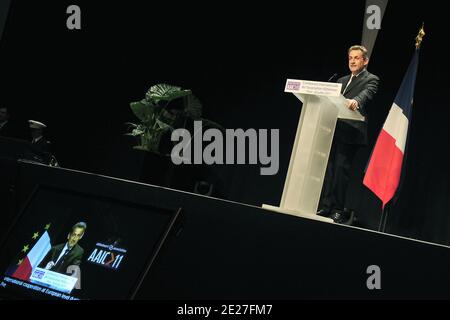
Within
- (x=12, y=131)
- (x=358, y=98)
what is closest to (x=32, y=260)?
(x=358, y=98)

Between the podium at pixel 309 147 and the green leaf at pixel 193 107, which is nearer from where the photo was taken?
the podium at pixel 309 147

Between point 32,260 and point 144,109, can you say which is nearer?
point 32,260

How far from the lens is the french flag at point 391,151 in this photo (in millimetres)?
4141

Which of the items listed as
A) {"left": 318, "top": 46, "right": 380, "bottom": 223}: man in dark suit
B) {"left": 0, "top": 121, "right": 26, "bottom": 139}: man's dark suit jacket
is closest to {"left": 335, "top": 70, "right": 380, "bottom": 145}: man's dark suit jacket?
{"left": 318, "top": 46, "right": 380, "bottom": 223}: man in dark suit

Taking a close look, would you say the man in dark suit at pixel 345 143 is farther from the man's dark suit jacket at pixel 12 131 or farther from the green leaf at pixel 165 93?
the man's dark suit jacket at pixel 12 131

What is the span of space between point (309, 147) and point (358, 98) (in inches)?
33.7

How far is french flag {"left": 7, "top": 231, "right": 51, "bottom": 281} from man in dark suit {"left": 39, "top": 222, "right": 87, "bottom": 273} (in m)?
0.02

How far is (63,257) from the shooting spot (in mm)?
1781

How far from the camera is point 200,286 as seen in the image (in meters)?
1.79

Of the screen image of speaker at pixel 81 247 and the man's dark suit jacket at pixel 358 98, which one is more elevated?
the man's dark suit jacket at pixel 358 98

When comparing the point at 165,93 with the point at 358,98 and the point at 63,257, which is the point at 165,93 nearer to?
the point at 358,98

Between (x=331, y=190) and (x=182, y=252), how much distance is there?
1924 mm

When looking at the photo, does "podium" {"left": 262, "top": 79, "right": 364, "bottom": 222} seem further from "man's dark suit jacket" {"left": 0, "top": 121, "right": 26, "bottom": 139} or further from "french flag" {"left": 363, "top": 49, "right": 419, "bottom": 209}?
"man's dark suit jacket" {"left": 0, "top": 121, "right": 26, "bottom": 139}

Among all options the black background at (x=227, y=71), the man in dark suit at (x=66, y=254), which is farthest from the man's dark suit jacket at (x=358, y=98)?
the man in dark suit at (x=66, y=254)
